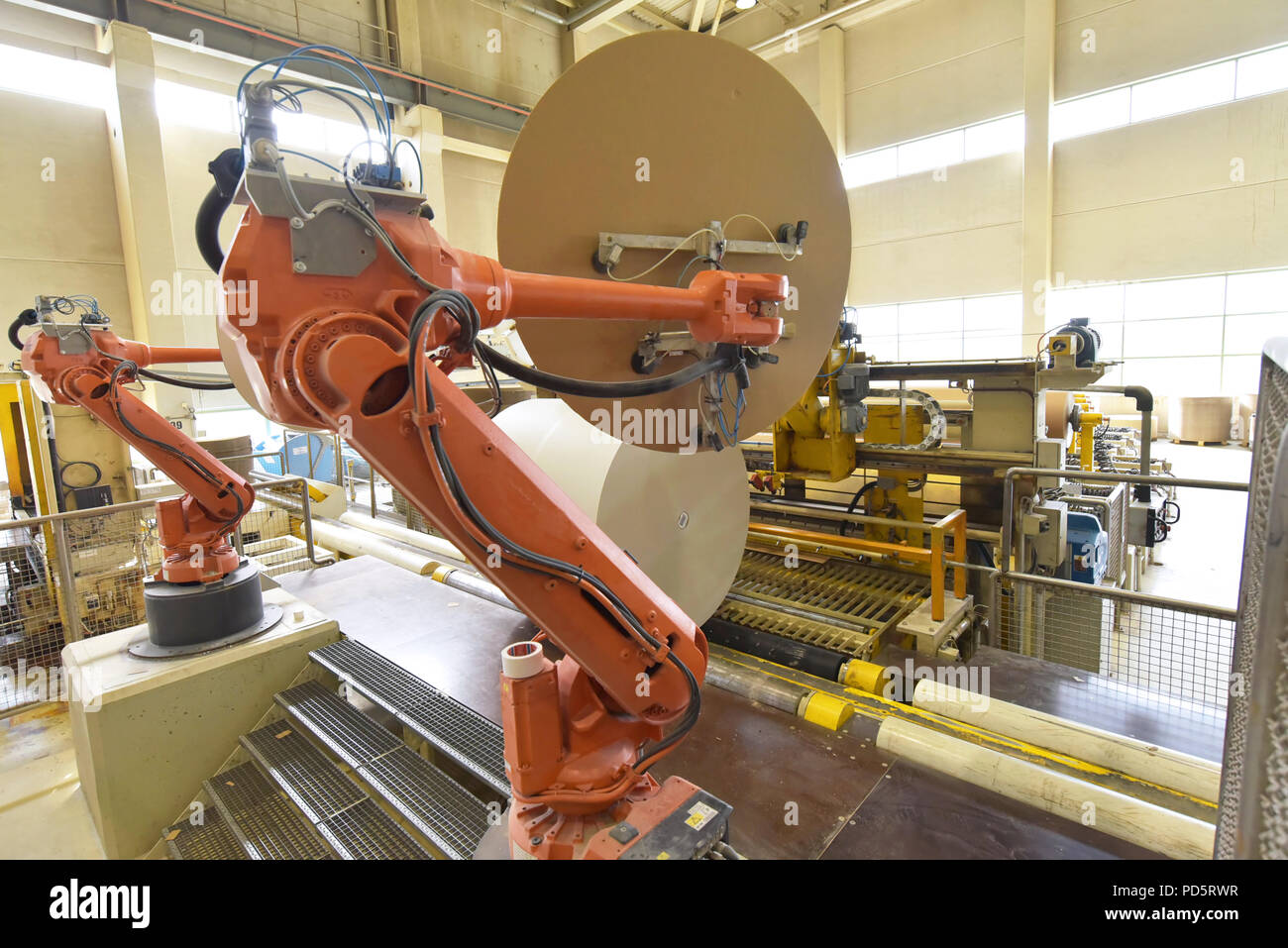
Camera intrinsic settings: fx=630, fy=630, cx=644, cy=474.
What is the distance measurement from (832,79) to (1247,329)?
8.48 meters

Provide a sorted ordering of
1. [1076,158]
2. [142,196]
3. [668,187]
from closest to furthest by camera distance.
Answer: [668,187] < [142,196] < [1076,158]

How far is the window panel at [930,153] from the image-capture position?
11.7 m

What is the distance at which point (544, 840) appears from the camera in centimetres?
143

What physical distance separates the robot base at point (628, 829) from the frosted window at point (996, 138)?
13124 millimetres

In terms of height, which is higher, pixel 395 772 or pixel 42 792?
pixel 395 772

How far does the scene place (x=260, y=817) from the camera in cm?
235

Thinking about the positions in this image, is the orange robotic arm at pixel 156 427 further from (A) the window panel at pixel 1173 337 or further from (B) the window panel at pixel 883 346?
(A) the window panel at pixel 1173 337

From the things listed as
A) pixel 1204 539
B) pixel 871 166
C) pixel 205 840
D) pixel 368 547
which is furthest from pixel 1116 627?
pixel 871 166

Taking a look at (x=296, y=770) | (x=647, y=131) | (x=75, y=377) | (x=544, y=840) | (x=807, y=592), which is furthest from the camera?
(x=807, y=592)

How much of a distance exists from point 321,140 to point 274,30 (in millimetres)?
1469

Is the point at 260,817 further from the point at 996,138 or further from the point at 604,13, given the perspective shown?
the point at 996,138

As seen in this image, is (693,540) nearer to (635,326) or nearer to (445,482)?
(635,326)

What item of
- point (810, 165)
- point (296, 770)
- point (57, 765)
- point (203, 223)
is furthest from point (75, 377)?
point (810, 165)

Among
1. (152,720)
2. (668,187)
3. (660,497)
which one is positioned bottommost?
(152,720)
